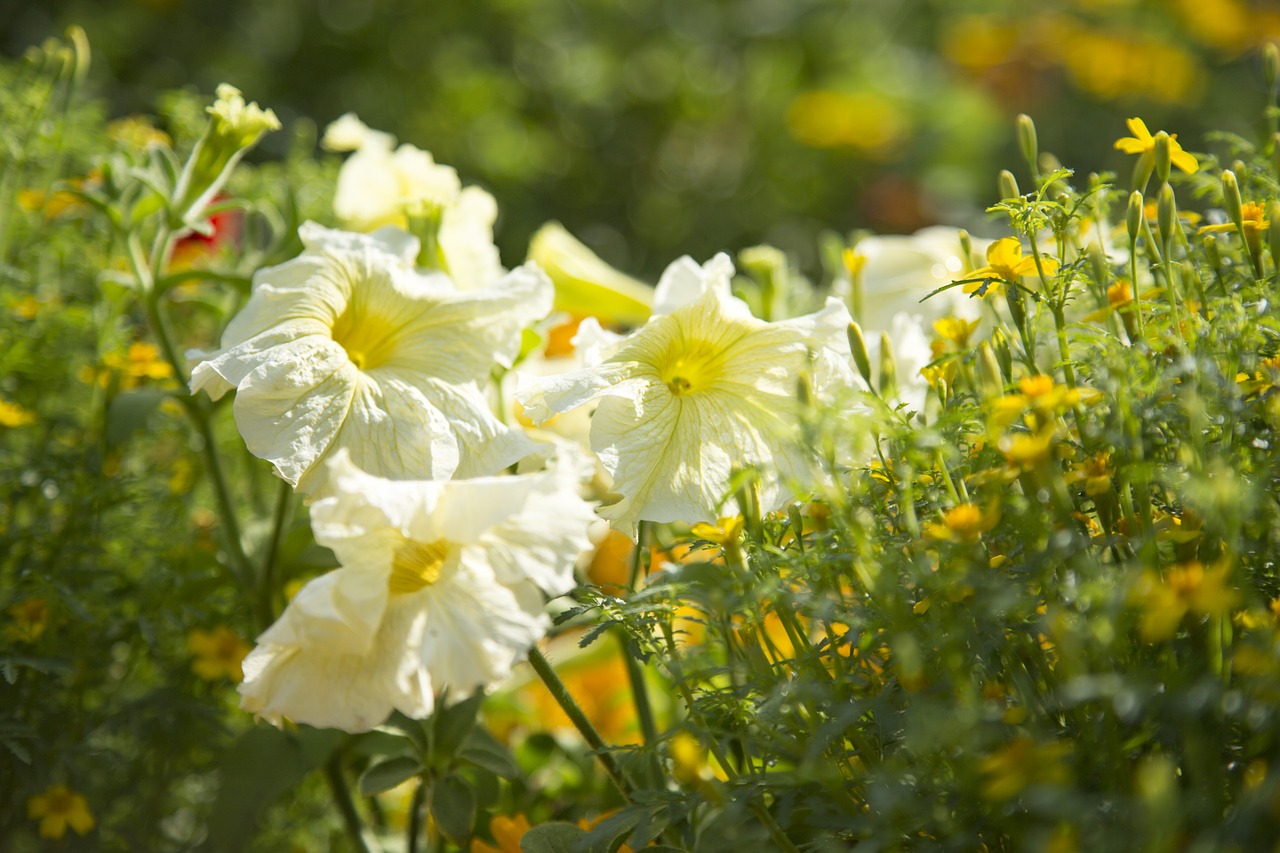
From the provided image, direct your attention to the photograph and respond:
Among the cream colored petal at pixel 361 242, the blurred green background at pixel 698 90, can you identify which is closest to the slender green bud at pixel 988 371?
the cream colored petal at pixel 361 242

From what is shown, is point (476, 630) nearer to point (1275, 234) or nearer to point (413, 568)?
point (413, 568)

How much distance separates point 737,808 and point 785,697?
0.05m

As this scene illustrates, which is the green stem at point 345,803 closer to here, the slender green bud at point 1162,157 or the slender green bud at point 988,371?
the slender green bud at point 988,371

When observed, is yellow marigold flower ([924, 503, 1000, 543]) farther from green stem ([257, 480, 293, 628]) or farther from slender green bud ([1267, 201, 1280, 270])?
green stem ([257, 480, 293, 628])

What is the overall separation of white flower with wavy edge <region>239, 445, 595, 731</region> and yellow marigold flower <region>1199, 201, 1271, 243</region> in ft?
1.10

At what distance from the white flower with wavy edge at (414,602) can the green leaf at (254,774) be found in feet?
0.46

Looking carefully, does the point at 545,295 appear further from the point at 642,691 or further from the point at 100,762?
the point at 100,762

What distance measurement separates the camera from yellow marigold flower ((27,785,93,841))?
0.65 metres

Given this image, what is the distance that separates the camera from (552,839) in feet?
1.77

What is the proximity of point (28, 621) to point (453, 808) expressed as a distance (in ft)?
0.98

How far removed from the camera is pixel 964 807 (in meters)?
0.40

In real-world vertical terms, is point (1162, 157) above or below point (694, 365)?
above

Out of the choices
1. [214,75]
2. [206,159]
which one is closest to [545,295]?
[206,159]

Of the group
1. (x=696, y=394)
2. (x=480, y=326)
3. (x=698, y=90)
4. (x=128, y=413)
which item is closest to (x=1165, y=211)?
(x=696, y=394)
